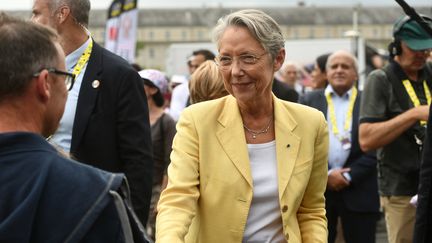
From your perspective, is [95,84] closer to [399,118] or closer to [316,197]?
[316,197]

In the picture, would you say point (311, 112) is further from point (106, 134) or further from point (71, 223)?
point (71, 223)

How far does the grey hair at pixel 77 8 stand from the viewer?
512cm

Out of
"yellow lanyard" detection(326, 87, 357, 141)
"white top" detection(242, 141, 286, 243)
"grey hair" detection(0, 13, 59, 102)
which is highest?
"grey hair" detection(0, 13, 59, 102)

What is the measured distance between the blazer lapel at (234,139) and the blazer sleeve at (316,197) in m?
0.35

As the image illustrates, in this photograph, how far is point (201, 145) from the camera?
4055mm

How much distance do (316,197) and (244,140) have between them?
436mm

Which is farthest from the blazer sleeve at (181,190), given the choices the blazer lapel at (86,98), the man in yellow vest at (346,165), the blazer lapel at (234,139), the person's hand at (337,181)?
the person's hand at (337,181)

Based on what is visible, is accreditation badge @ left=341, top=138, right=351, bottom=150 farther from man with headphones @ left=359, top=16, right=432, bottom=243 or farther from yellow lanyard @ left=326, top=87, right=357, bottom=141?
man with headphones @ left=359, top=16, right=432, bottom=243

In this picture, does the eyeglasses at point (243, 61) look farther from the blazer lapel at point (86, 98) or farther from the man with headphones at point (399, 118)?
the man with headphones at point (399, 118)

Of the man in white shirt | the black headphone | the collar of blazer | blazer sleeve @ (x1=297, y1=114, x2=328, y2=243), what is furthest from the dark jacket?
the collar of blazer

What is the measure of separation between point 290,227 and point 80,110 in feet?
5.03

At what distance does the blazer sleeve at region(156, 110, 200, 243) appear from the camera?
3.77 meters

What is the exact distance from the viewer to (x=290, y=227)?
13.4 ft

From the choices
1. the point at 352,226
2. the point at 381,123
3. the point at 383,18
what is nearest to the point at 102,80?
the point at 381,123
